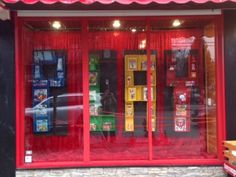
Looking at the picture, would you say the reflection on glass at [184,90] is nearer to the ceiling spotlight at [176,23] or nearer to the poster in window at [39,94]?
the ceiling spotlight at [176,23]

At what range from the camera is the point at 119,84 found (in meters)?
9.23

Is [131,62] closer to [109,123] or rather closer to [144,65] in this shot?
[144,65]

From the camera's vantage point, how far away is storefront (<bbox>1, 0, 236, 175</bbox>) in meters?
8.60

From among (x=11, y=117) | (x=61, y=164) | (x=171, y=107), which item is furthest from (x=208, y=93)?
(x=11, y=117)

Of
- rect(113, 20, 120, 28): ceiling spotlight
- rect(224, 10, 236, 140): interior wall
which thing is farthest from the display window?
rect(224, 10, 236, 140): interior wall

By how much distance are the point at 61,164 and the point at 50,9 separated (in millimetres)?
2624

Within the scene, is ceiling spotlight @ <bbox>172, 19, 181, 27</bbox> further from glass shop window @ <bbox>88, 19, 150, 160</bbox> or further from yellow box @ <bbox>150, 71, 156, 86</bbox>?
yellow box @ <bbox>150, 71, 156, 86</bbox>

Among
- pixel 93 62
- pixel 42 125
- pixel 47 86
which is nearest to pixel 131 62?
pixel 93 62

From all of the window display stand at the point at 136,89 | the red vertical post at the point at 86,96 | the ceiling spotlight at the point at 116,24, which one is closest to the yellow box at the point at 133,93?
the window display stand at the point at 136,89

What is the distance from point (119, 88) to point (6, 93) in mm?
2107

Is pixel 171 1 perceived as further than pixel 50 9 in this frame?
No

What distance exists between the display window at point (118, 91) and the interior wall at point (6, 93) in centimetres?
18

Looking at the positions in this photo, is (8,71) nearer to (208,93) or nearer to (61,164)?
(61,164)

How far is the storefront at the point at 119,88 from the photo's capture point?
860cm
